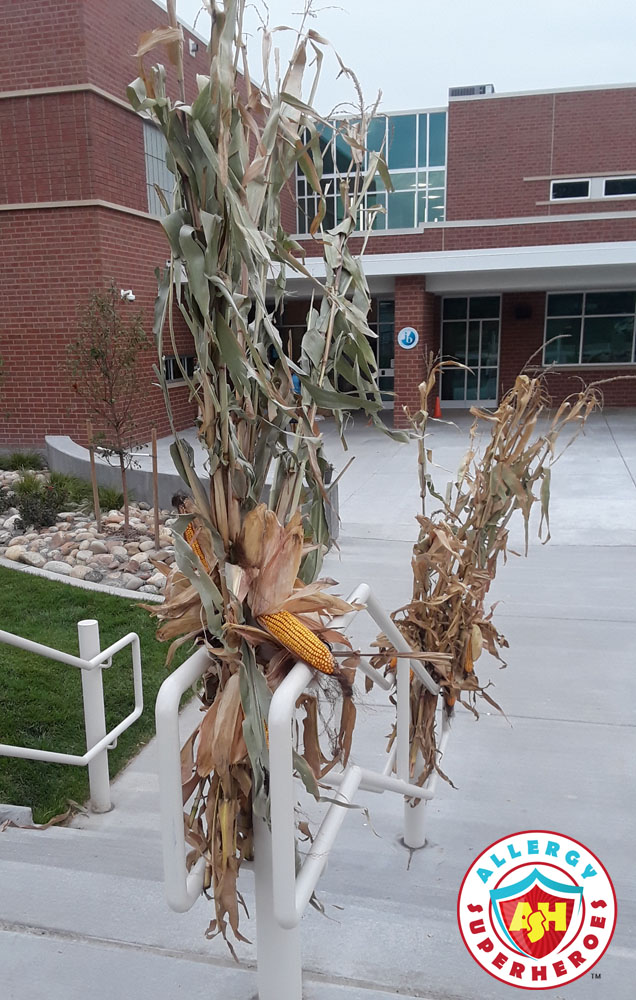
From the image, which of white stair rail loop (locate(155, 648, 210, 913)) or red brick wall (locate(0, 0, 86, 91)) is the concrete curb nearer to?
white stair rail loop (locate(155, 648, 210, 913))

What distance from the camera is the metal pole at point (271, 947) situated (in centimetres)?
188

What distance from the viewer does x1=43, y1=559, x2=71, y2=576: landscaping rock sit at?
22.1ft

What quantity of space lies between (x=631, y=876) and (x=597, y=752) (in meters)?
1.04

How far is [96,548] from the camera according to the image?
7191 millimetres

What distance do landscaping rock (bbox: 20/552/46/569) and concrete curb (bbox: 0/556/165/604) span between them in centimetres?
6

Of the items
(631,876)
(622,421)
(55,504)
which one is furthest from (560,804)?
(622,421)

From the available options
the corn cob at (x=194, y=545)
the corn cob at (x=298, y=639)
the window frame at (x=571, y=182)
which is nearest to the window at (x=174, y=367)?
the corn cob at (x=194, y=545)

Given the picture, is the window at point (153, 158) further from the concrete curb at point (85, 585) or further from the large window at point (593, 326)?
the large window at point (593, 326)

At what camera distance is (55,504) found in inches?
333

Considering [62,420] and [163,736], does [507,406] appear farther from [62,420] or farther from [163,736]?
[62,420]

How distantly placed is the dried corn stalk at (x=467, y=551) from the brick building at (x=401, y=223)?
120 centimetres

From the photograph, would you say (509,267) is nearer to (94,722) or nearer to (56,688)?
(56,688)

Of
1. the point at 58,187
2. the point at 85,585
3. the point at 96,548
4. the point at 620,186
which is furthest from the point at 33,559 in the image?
the point at 620,186

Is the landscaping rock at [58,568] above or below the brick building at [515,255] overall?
below
